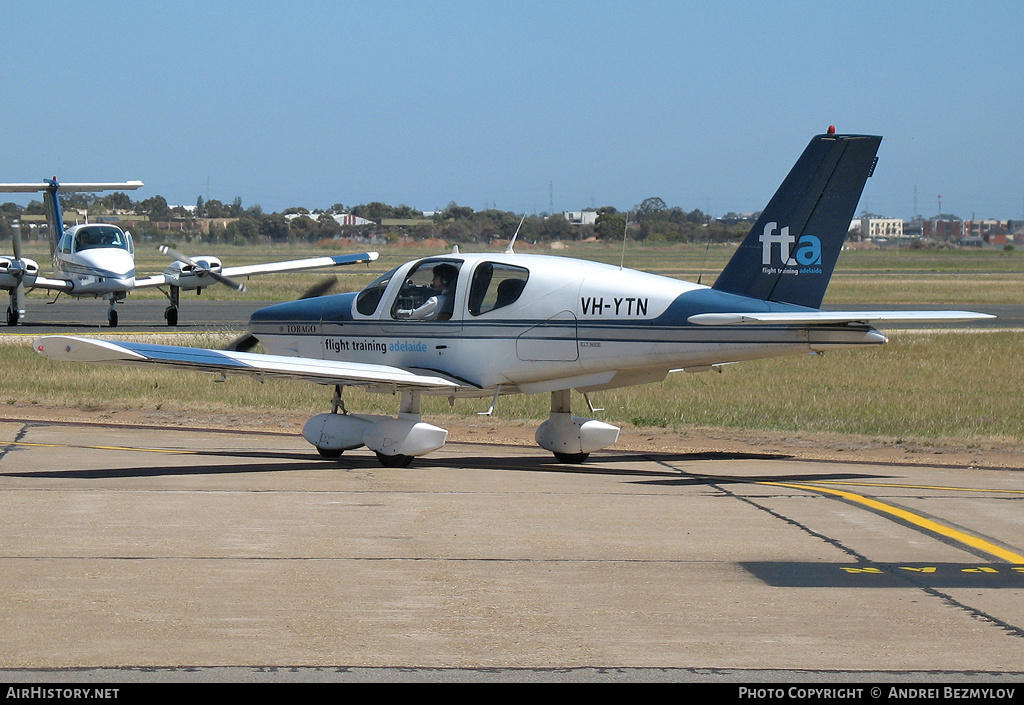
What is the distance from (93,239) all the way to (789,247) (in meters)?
29.6

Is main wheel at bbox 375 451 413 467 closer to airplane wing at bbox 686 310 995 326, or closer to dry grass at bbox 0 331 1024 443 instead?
airplane wing at bbox 686 310 995 326

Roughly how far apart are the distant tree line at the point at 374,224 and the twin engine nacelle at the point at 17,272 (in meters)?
23.8

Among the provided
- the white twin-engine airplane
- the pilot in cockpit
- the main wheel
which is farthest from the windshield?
the main wheel

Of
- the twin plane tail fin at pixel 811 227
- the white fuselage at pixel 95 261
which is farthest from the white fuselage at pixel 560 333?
the white fuselage at pixel 95 261

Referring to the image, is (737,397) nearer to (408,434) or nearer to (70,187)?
(408,434)

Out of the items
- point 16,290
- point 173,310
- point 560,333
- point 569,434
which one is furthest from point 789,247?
point 16,290

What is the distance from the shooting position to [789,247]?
13297 mm

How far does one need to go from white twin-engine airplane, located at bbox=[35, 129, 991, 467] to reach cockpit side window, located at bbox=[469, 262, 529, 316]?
1 centimetres

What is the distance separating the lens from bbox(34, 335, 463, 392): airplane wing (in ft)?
38.5

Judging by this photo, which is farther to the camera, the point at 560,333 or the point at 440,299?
the point at 440,299

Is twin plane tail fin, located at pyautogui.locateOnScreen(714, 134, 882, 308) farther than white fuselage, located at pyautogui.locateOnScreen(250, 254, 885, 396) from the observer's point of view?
Yes

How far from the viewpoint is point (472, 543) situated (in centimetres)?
948

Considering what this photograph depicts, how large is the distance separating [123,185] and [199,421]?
78.7 ft

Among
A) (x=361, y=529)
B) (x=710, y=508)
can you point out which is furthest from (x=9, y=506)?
(x=710, y=508)
